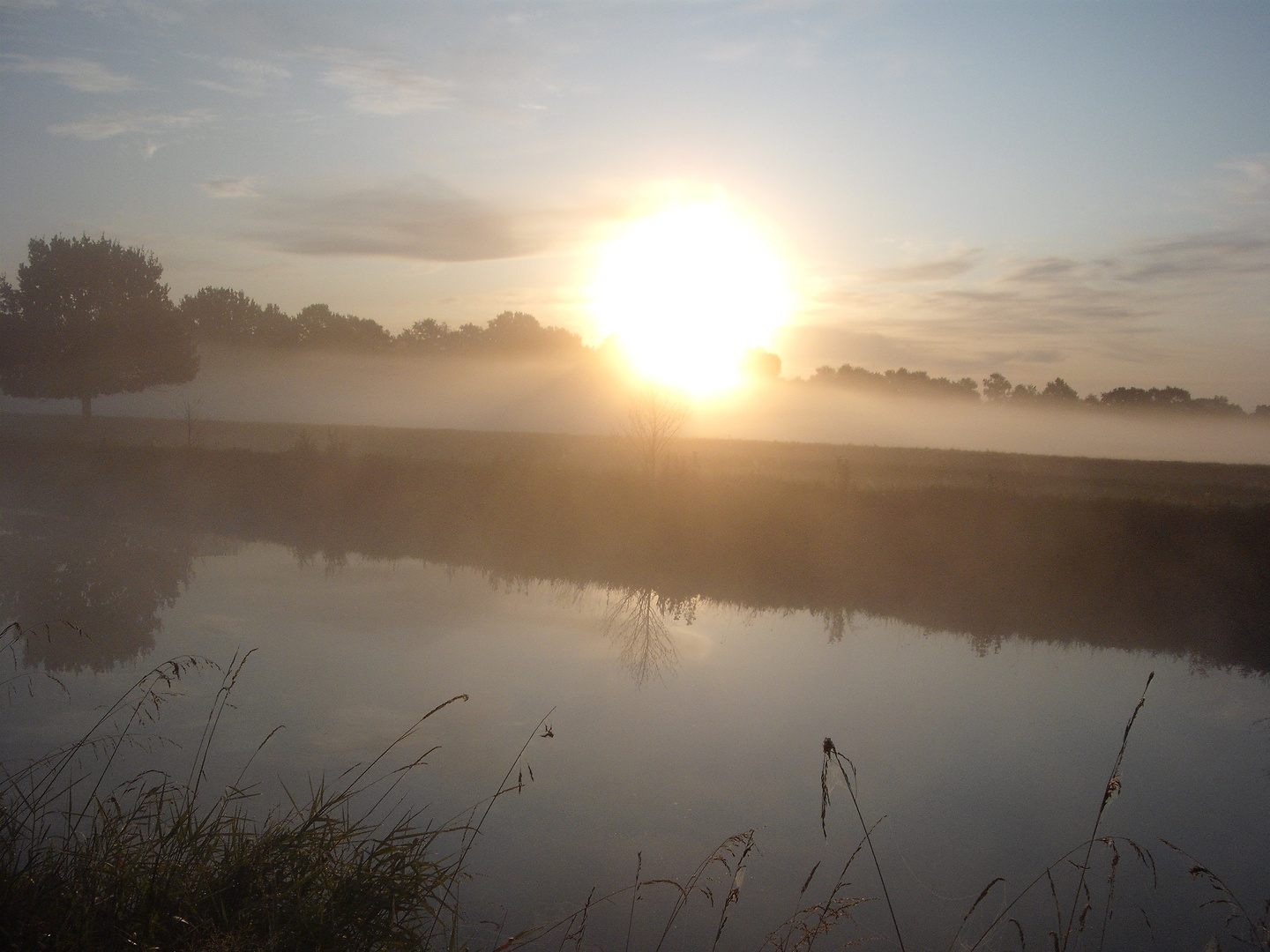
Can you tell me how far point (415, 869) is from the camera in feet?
11.5

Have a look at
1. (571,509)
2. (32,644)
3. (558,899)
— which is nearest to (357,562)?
(571,509)

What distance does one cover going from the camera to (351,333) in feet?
224

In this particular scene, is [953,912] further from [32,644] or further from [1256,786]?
[32,644]

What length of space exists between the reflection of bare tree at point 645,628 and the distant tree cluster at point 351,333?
2247 inches

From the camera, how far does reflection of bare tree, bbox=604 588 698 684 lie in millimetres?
9008

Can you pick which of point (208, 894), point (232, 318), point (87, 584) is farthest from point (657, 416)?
point (232, 318)

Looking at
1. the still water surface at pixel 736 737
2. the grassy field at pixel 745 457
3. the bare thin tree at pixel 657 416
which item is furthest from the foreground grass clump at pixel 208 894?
the bare thin tree at pixel 657 416

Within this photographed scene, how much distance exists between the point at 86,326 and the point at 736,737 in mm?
40539

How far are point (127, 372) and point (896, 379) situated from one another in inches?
2506

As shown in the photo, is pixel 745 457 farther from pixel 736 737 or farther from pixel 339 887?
pixel 339 887

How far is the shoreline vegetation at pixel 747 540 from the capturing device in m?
12.5

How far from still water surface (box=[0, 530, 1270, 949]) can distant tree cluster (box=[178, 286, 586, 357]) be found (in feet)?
183

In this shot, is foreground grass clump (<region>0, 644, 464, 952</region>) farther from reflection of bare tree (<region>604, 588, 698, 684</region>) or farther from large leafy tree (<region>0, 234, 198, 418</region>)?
large leafy tree (<region>0, 234, 198, 418</region>)

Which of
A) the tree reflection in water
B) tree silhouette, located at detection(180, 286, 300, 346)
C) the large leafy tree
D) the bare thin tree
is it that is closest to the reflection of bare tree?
the tree reflection in water
